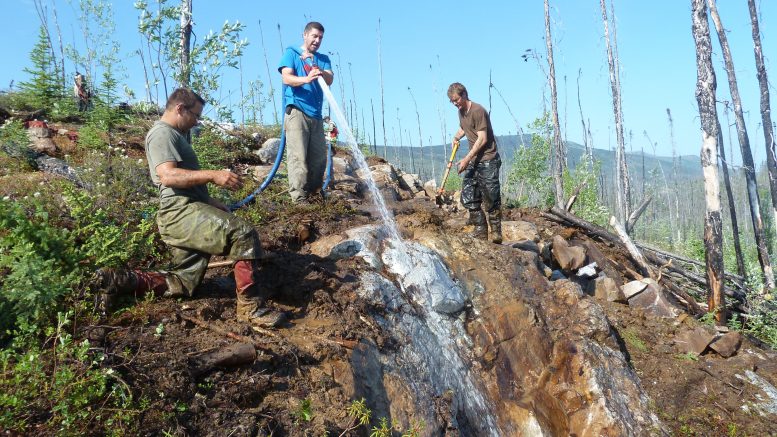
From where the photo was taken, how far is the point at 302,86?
5465 mm

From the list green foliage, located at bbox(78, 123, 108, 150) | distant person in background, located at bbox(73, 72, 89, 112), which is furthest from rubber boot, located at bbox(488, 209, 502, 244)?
distant person in background, located at bbox(73, 72, 89, 112)

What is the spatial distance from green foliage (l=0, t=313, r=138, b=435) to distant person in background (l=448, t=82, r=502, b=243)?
4.81 meters

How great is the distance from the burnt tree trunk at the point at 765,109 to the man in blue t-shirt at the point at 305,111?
12208 mm

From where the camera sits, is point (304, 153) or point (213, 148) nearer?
point (304, 153)

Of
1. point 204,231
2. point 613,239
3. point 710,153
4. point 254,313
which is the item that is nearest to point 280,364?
point 254,313

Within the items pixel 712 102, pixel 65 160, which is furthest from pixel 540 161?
pixel 65 160

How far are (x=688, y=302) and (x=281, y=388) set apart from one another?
7143 millimetres

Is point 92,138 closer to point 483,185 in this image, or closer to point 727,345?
point 483,185

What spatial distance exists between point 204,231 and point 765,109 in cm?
1445

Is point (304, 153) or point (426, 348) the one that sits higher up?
point (304, 153)

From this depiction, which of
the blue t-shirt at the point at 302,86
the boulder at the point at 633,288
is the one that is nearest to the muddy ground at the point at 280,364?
the blue t-shirt at the point at 302,86

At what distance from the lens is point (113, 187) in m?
4.77

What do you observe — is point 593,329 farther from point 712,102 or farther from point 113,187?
point 113,187

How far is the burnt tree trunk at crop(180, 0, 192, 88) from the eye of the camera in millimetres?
5918
